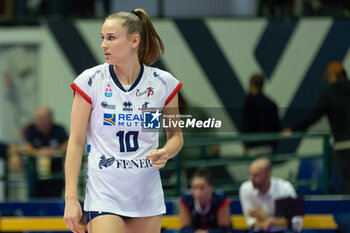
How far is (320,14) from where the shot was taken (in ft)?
29.6

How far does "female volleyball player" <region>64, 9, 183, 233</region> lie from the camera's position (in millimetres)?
3578

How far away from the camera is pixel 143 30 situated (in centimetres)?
374

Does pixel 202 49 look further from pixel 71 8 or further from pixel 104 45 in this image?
pixel 104 45

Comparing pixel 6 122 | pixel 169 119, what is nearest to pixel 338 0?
pixel 6 122

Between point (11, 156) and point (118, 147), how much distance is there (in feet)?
15.8

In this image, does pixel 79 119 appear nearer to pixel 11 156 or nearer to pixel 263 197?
pixel 263 197

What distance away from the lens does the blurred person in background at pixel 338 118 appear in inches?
231

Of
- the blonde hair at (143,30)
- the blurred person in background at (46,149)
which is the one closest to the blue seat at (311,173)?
the blurred person in background at (46,149)

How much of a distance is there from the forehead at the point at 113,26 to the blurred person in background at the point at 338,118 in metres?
2.68

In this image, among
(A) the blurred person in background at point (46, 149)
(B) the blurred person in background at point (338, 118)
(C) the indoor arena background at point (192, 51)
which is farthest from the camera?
(C) the indoor arena background at point (192, 51)

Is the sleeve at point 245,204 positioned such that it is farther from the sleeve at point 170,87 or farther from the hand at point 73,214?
the hand at point 73,214

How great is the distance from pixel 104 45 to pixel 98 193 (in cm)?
71

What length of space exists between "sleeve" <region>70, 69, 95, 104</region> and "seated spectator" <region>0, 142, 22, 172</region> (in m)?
4.62

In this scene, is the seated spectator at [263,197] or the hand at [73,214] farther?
the seated spectator at [263,197]
